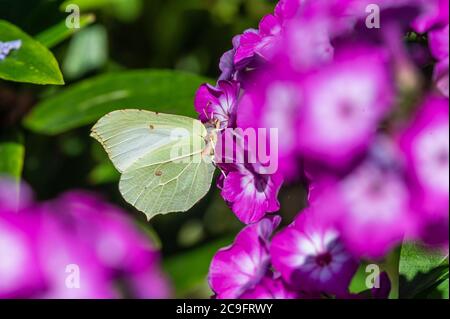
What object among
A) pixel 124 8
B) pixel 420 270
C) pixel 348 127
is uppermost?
pixel 124 8

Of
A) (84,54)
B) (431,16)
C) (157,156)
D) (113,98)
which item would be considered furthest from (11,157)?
(431,16)

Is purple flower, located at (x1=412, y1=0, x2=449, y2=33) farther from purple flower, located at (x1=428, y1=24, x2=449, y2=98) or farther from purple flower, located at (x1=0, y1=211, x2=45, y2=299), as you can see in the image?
purple flower, located at (x1=0, y1=211, x2=45, y2=299)

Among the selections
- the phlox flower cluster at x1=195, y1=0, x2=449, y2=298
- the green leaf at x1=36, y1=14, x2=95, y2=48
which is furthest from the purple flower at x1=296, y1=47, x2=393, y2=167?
the green leaf at x1=36, y1=14, x2=95, y2=48

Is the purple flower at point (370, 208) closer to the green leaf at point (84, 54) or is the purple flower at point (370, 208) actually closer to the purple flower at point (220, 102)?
the purple flower at point (220, 102)

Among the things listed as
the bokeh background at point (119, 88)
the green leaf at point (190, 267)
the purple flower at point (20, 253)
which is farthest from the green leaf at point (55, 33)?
the purple flower at point (20, 253)

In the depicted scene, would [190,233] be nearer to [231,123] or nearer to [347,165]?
[231,123]

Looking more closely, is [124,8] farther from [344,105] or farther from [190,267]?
[344,105]
